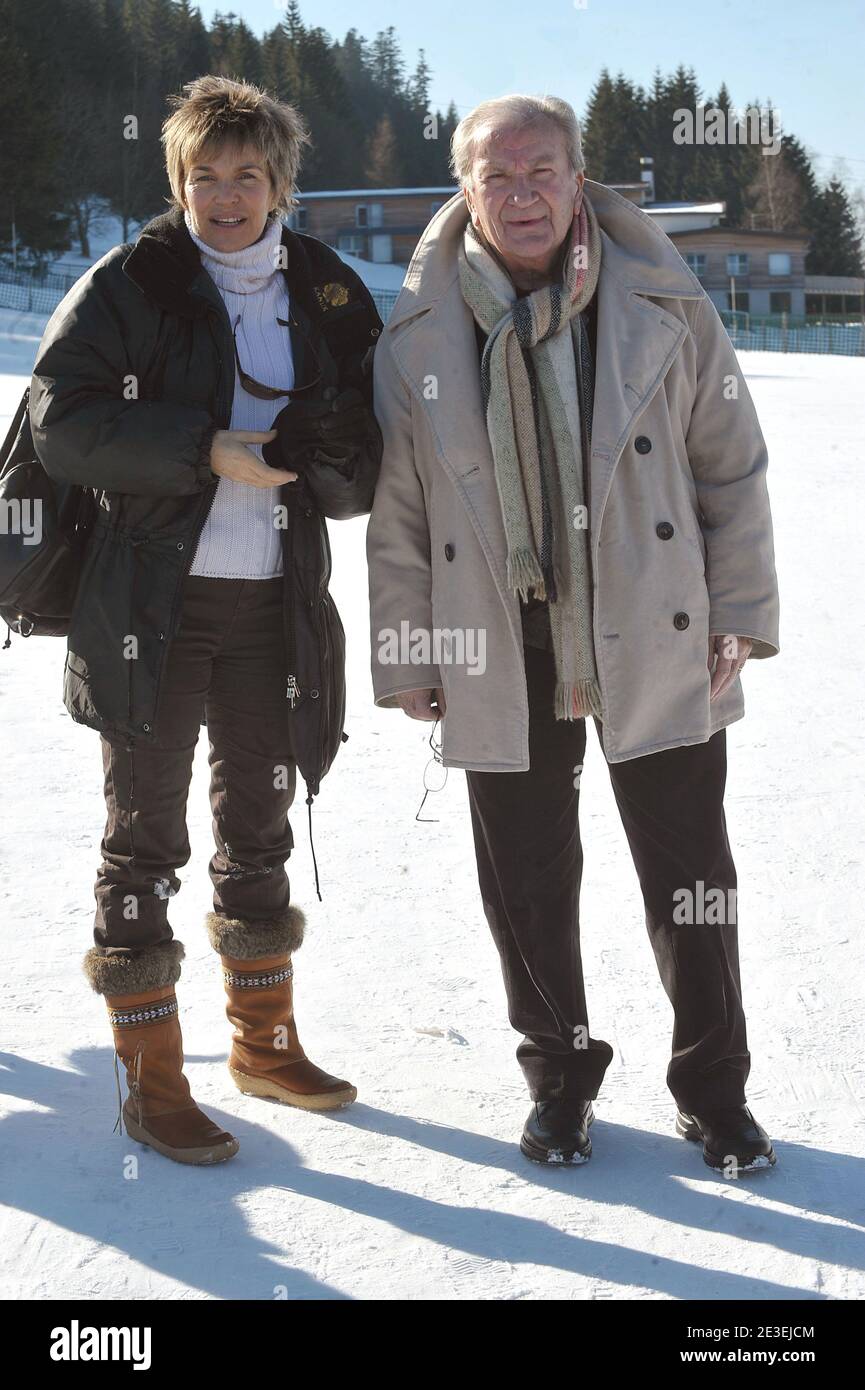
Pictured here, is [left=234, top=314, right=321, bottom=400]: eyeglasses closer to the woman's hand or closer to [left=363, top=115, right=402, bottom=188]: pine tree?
the woman's hand

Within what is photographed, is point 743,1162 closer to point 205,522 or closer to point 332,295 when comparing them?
point 205,522

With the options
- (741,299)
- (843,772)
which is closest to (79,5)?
(741,299)

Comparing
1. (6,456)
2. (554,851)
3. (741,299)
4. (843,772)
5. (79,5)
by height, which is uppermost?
(79,5)

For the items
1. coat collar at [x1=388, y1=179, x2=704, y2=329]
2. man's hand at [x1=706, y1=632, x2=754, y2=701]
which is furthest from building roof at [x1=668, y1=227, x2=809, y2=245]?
man's hand at [x1=706, y1=632, x2=754, y2=701]

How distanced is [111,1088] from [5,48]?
153ft

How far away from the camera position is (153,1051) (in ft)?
9.45

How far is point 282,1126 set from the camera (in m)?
2.91

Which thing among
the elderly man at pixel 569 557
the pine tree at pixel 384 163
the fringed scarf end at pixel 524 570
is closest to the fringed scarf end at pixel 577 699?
the elderly man at pixel 569 557

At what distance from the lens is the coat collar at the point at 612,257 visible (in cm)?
264

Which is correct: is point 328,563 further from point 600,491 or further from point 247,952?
point 247,952

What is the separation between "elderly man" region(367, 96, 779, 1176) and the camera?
102 inches

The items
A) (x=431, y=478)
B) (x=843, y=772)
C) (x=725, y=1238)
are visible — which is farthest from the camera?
(x=843, y=772)

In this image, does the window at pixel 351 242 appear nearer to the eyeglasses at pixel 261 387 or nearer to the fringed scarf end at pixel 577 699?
the eyeglasses at pixel 261 387

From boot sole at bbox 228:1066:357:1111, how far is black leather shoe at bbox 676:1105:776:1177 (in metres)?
0.75
